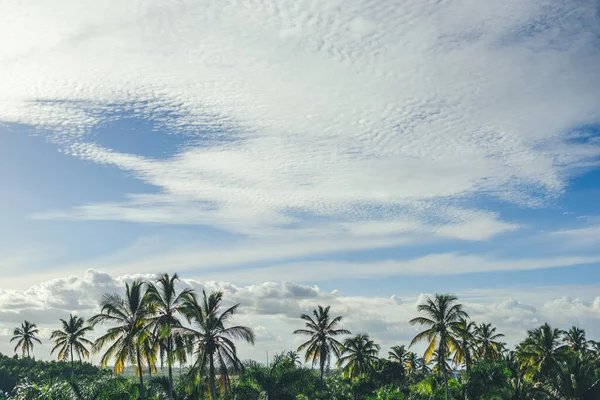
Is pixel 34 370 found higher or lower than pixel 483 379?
higher

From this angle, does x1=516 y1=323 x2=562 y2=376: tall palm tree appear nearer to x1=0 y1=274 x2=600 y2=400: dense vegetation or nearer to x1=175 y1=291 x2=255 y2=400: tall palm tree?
x1=0 y1=274 x2=600 y2=400: dense vegetation

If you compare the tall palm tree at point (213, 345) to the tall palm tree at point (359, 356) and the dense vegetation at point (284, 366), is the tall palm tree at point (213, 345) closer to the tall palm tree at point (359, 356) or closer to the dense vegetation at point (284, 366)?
the dense vegetation at point (284, 366)

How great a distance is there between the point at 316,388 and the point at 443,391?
1557cm

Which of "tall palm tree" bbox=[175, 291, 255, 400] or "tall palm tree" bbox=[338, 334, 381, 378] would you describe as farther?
"tall palm tree" bbox=[338, 334, 381, 378]

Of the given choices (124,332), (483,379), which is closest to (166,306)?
(124,332)

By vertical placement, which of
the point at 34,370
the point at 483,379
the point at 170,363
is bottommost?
the point at 483,379

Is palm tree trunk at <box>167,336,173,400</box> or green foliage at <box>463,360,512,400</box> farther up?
palm tree trunk at <box>167,336,173,400</box>

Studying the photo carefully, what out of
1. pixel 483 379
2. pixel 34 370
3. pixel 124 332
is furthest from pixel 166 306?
pixel 34 370

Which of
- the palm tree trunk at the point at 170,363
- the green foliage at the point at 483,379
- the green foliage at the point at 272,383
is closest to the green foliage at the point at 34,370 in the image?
Answer: the green foliage at the point at 272,383

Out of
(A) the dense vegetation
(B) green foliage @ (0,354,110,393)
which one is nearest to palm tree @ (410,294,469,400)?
(A) the dense vegetation

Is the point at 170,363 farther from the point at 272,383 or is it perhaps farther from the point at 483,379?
the point at 483,379

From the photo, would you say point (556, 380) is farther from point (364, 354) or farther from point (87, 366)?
point (87, 366)

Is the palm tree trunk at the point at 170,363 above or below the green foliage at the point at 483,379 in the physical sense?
above

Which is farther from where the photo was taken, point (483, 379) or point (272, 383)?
point (483, 379)
